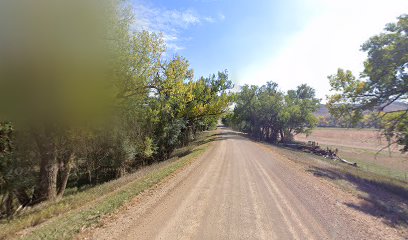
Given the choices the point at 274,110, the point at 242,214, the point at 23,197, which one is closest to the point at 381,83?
the point at 242,214

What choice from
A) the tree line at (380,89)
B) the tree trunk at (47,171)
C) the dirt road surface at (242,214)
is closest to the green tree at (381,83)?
the tree line at (380,89)

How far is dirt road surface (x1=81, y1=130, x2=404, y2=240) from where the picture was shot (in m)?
6.46

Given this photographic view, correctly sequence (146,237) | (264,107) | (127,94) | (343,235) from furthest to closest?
(264,107), (127,94), (343,235), (146,237)

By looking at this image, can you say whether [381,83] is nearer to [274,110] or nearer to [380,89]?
[380,89]

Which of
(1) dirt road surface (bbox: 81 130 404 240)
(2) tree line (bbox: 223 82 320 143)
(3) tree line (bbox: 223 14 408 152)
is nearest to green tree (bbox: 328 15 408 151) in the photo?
(3) tree line (bbox: 223 14 408 152)

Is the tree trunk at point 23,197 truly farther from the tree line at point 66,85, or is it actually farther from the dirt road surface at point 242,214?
the dirt road surface at point 242,214

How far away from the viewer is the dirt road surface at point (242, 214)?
21.2 feet

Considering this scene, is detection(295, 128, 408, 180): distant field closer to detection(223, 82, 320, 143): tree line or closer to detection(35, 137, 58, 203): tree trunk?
detection(223, 82, 320, 143): tree line

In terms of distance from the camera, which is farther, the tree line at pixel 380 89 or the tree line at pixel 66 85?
the tree line at pixel 380 89

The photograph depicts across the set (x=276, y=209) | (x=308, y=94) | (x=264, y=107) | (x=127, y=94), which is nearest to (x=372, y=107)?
(x=276, y=209)

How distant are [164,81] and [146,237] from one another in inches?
383

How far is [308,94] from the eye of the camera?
94.4 metres

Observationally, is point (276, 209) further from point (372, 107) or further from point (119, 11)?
point (372, 107)

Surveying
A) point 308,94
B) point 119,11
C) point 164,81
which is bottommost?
point 164,81
